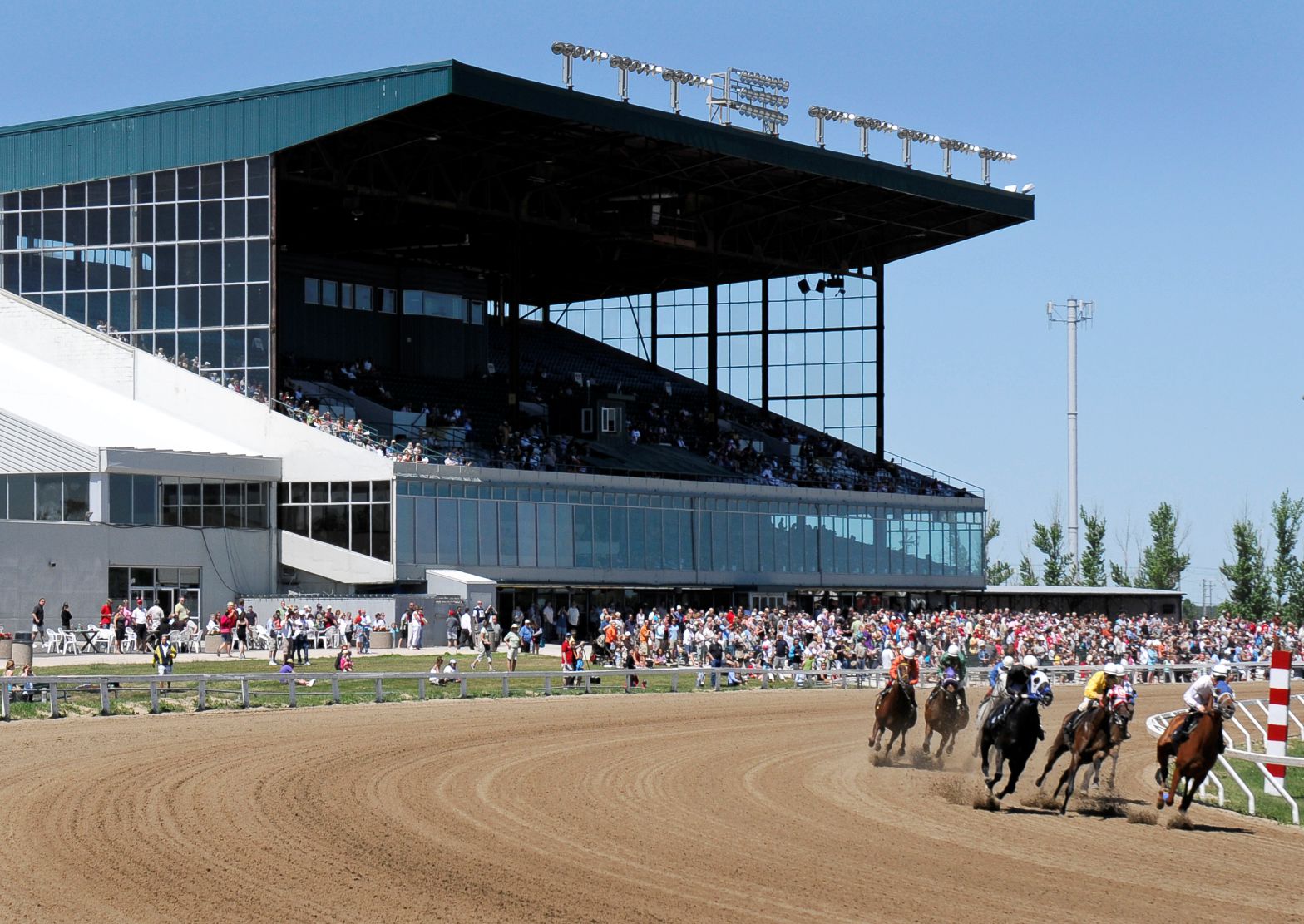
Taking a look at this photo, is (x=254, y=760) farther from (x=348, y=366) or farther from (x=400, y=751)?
(x=348, y=366)

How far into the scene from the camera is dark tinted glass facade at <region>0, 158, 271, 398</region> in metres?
56.5

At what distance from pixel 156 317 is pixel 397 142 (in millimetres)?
9115

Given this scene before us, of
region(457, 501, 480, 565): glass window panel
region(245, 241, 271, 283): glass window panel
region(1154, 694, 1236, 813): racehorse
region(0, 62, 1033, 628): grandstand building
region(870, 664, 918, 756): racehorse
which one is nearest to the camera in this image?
region(1154, 694, 1236, 813): racehorse

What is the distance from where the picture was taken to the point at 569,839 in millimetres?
15117

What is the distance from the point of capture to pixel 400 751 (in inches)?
906

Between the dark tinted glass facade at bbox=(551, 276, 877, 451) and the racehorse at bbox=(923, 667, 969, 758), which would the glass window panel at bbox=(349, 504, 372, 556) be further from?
the racehorse at bbox=(923, 667, 969, 758)

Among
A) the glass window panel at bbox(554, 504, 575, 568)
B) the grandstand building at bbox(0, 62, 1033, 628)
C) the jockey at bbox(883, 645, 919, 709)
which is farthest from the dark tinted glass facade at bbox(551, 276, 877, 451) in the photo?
the jockey at bbox(883, 645, 919, 709)

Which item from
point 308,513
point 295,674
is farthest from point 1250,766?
point 308,513

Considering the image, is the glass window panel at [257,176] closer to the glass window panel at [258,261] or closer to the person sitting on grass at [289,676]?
the glass window panel at [258,261]

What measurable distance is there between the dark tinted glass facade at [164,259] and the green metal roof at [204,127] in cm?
50

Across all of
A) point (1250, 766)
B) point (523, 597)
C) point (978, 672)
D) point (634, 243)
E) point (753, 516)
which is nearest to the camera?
point (1250, 766)

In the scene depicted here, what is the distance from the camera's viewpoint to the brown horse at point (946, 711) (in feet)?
72.2

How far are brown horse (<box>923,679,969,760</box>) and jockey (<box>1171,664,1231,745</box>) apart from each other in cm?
497

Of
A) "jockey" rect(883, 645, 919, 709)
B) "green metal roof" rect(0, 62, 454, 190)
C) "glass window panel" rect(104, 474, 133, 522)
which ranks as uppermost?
"green metal roof" rect(0, 62, 454, 190)
